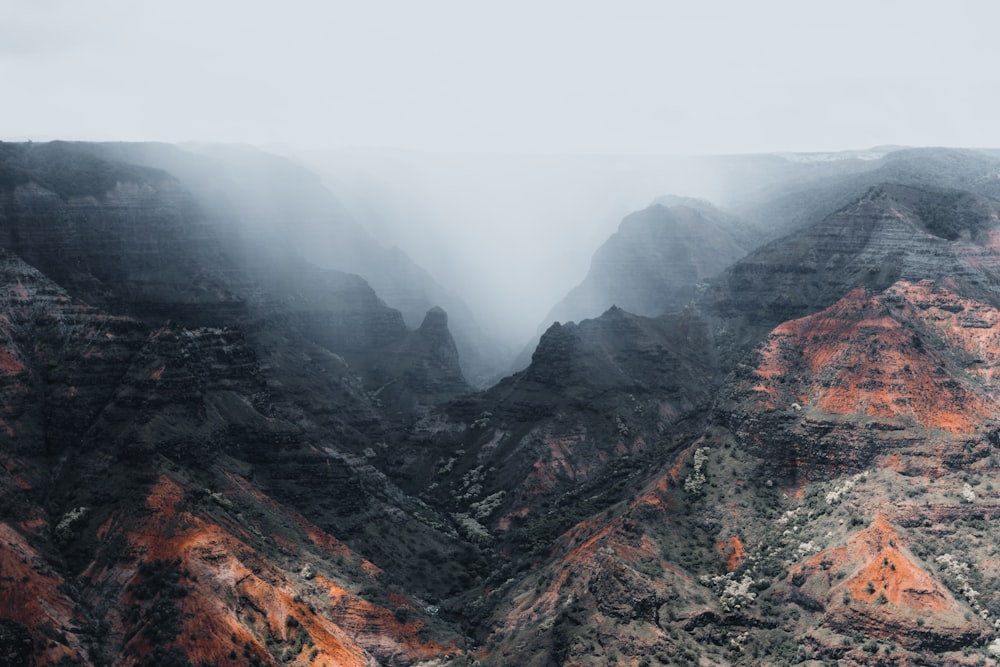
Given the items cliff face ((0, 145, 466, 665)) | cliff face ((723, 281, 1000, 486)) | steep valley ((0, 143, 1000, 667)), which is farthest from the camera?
cliff face ((723, 281, 1000, 486))

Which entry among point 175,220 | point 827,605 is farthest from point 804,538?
point 175,220

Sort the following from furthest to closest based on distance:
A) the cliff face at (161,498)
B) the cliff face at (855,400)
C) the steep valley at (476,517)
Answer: the cliff face at (855,400) → the cliff face at (161,498) → the steep valley at (476,517)

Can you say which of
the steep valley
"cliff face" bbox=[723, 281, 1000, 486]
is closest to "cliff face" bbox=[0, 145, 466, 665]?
the steep valley

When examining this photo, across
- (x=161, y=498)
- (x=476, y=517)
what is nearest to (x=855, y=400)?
(x=476, y=517)

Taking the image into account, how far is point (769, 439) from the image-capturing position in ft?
390

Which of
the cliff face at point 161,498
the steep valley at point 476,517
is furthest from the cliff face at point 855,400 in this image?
the cliff face at point 161,498

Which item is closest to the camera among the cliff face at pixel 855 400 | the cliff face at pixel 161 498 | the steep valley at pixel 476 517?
the steep valley at pixel 476 517

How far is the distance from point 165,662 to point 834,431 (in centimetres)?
7278

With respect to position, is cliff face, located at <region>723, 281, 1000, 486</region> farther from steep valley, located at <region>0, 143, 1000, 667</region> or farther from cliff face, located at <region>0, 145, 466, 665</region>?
cliff face, located at <region>0, 145, 466, 665</region>

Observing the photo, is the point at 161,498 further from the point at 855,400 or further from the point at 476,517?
the point at 855,400

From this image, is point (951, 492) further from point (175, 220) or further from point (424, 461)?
point (175, 220)

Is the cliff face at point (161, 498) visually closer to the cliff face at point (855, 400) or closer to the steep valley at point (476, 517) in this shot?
the steep valley at point (476, 517)

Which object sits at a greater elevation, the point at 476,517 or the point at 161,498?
the point at 161,498

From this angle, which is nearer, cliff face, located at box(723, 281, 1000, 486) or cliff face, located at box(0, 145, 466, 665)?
cliff face, located at box(0, 145, 466, 665)
